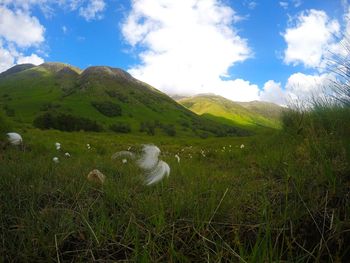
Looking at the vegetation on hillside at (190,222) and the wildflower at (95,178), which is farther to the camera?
the wildflower at (95,178)

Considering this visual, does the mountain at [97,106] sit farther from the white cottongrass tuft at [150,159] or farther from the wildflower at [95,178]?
the wildflower at [95,178]

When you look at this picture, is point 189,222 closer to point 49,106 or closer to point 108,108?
point 49,106

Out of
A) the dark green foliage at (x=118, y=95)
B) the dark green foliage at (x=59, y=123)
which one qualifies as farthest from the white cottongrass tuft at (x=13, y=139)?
the dark green foliage at (x=118, y=95)

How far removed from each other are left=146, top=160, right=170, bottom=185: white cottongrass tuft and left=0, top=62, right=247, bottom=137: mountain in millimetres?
74590

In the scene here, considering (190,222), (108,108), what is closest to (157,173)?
(190,222)

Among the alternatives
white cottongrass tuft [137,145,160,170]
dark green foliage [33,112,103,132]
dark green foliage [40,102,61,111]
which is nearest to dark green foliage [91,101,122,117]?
dark green foliage [40,102,61,111]

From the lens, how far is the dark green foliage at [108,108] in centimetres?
13200

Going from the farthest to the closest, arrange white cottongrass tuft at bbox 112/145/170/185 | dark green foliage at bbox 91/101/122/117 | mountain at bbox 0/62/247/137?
dark green foliage at bbox 91/101/122/117 < mountain at bbox 0/62/247/137 < white cottongrass tuft at bbox 112/145/170/185

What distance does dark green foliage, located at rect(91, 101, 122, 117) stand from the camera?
132m

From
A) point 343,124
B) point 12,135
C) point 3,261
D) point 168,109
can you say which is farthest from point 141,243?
point 168,109

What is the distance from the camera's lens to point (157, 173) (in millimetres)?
5031

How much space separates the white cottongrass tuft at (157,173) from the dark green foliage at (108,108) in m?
127

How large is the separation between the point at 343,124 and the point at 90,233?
10.4 feet

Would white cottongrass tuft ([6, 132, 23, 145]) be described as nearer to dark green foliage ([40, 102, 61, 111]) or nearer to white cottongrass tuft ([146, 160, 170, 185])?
A: white cottongrass tuft ([146, 160, 170, 185])
